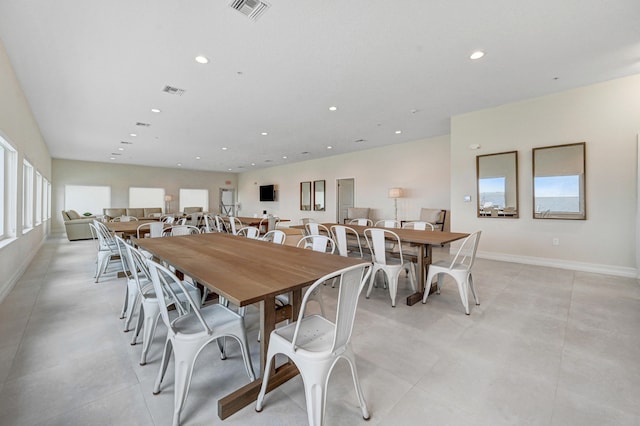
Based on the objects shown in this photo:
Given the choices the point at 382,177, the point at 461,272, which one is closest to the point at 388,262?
the point at 461,272

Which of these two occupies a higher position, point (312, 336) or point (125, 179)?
point (125, 179)

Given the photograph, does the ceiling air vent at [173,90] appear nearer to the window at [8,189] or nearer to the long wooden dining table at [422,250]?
the window at [8,189]

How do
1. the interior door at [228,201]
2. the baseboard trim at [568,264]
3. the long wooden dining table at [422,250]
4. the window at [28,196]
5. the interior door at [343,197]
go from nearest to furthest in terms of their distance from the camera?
the long wooden dining table at [422,250], the baseboard trim at [568,264], the window at [28,196], the interior door at [343,197], the interior door at [228,201]

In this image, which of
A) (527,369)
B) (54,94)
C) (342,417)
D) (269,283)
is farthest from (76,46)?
(527,369)

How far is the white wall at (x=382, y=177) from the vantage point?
22.9 ft

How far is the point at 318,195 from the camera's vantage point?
10.1m

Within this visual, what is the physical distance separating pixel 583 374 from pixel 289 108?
4.82m

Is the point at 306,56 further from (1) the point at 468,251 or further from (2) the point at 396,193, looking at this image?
(2) the point at 396,193

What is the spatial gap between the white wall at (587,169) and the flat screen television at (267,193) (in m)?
8.28

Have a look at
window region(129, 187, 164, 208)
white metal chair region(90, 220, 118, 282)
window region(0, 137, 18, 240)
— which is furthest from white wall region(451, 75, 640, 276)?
window region(129, 187, 164, 208)

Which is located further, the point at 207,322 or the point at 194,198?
the point at 194,198

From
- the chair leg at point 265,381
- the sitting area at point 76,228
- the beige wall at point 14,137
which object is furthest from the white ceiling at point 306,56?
the sitting area at point 76,228

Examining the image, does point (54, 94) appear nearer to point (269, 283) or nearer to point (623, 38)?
point (269, 283)

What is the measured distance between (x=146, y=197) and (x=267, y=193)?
5.41 m
